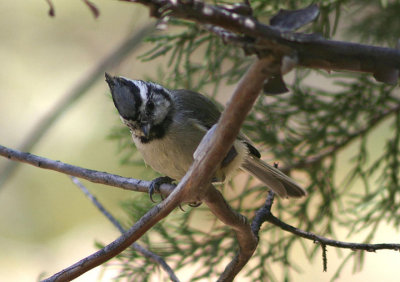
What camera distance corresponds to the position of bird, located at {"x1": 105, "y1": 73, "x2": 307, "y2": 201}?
78.3 inches

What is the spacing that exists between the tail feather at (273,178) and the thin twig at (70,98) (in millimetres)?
988

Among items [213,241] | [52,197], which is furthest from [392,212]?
[52,197]

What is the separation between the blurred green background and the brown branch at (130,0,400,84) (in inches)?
103

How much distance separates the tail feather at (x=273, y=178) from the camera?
213 cm

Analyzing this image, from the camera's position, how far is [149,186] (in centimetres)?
149

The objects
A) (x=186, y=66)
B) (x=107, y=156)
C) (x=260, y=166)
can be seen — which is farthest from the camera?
(x=107, y=156)

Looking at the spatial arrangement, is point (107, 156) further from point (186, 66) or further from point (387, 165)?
point (387, 165)

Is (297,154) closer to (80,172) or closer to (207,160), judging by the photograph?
(80,172)

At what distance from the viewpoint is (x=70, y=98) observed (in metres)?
3.03

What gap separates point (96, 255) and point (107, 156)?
2513 mm

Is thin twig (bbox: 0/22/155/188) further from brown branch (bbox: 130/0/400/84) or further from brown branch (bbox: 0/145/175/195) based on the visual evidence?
brown branch (bbox: 130/0/400/84)

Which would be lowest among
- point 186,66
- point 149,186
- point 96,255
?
point 186,66

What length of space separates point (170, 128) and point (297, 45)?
4.22 feet

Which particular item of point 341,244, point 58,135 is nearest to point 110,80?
point 341,244
